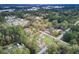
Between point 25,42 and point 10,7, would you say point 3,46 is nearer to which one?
point 25,42

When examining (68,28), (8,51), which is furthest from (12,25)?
(68,28)

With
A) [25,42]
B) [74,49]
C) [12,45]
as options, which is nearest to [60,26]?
[74,49]

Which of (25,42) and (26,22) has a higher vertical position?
(26,22)

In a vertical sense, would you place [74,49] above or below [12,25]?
below

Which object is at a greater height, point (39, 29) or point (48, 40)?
point (39, 29)
